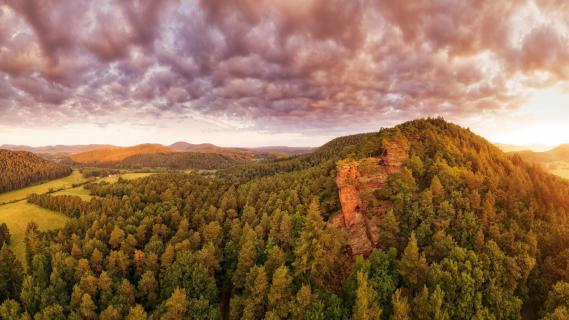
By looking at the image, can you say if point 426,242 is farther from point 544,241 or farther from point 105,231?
point 105,231

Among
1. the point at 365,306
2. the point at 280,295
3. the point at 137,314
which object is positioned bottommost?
the point at 137,314

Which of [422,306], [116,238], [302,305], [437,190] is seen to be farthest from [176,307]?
[437,190]

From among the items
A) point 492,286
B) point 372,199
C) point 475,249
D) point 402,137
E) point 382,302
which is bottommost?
point 382,302

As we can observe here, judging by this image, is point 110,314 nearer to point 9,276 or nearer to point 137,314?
point 137,314

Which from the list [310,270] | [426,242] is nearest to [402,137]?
[426,242]

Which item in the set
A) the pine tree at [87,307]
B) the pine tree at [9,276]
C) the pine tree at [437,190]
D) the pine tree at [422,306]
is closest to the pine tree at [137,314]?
the pine tree at [87,307]
